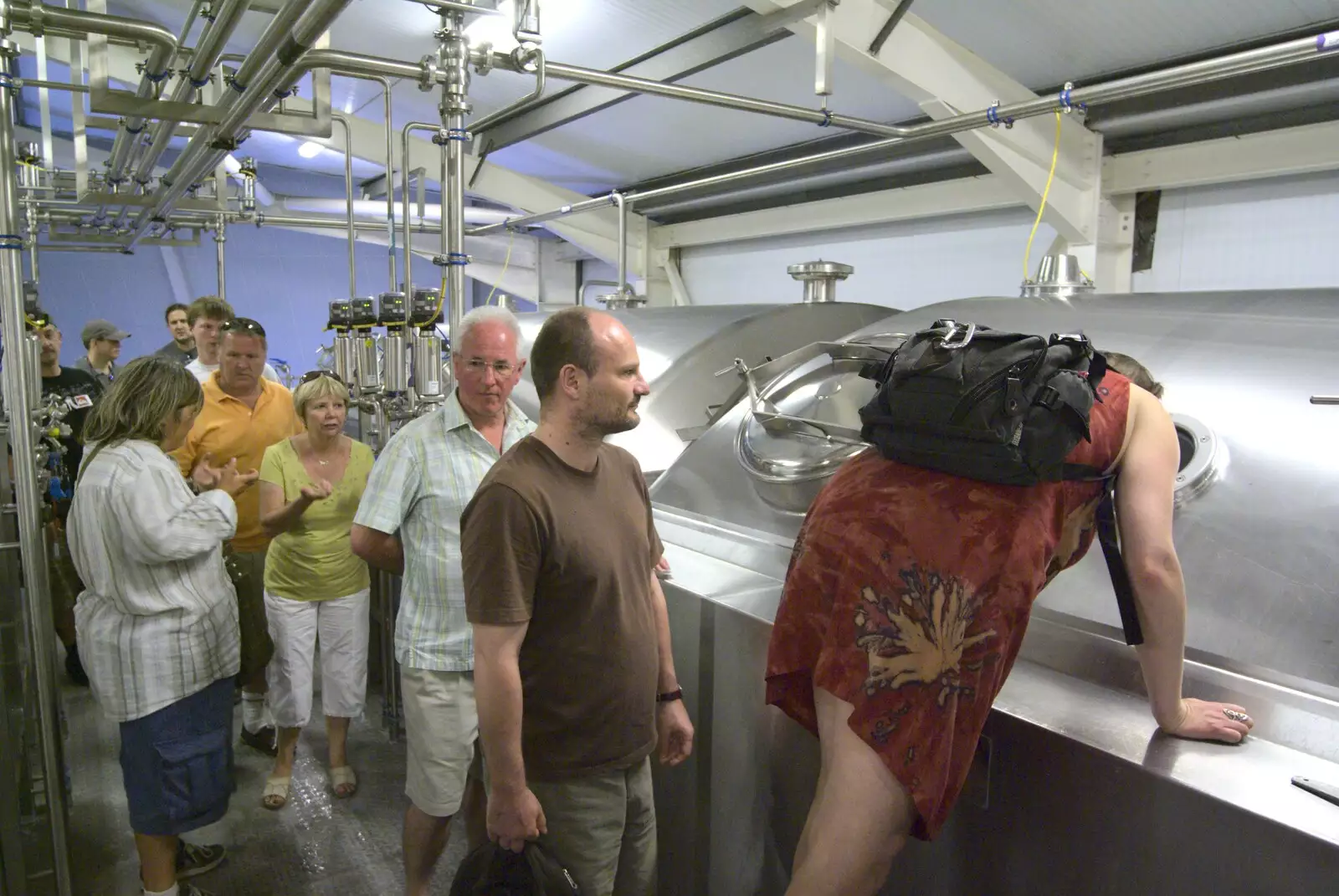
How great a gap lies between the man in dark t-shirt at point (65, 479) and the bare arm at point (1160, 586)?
3098 millimetres

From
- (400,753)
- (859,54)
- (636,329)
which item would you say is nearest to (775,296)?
(636,329)

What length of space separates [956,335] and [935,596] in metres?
0.35

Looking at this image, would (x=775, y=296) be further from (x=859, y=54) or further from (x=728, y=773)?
Answer: (x=728, y=773)

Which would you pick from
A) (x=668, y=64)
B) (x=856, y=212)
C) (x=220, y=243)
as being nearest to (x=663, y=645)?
(x=668, y=64)

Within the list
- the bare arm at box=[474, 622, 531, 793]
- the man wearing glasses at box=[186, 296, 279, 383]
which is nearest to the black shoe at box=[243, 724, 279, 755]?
the man wearing glasses at box=[186, 296, 279, 383]

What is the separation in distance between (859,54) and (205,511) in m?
2.34

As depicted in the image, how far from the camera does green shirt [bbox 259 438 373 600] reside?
8.47ft

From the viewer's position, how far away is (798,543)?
1.34m

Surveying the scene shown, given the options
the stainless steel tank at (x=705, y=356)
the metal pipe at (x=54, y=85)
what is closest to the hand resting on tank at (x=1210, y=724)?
the stainless steel tank at (x=705, y=356)

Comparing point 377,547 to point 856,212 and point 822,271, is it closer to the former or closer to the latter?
point 822,271

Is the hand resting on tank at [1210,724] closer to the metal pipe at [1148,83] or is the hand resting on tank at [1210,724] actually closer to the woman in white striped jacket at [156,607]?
the metal pipe at [1148,83]

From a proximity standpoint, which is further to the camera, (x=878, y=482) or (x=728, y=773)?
(x=728, y=773)

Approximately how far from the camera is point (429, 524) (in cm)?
187

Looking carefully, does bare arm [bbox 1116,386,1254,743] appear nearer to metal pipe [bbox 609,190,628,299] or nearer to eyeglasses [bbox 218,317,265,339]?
eyeglasses [bbox 218,317,265,339]
